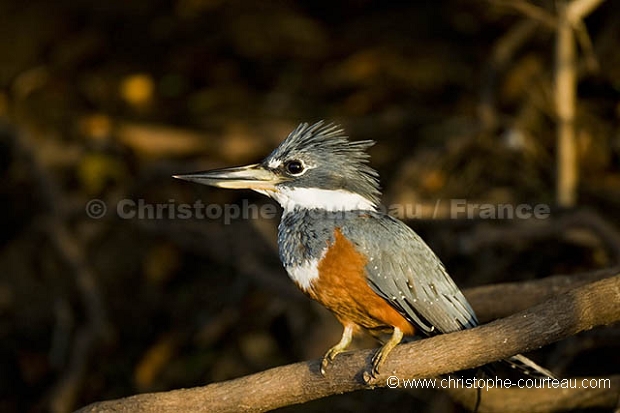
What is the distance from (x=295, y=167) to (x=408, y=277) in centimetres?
53

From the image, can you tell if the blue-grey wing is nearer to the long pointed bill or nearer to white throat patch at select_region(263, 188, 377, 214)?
white throat patch at select_region(263, 188, 377, 214)

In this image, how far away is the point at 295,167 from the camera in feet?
9.00

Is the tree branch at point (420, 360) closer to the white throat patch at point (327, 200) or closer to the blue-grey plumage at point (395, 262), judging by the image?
the blue-grey plumage at point (395, 262)


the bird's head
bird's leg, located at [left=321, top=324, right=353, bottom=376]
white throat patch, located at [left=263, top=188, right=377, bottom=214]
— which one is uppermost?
the bird's head

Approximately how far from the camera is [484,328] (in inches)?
84.2

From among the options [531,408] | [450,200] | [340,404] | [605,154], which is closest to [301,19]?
[450,200]

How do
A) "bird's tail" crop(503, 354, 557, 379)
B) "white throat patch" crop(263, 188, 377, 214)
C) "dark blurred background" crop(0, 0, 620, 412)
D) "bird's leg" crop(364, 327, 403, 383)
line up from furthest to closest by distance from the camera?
"dark blurred background" crop(0, 0, 620, 412)
"white throat patch" crop(263, 188, 377, 214)
"bird's tail" crop(503, 354, 557, 379)
"bird's leg" crop(364, 327, 403, 383)

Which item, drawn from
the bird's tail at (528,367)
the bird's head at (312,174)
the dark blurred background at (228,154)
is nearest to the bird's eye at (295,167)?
the bird's head at (312,174)

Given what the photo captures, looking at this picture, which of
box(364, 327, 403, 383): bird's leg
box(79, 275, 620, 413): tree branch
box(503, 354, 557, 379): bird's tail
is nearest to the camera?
box(79, 275, 620, 413): tree branch

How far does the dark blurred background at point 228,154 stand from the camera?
15.0 feet

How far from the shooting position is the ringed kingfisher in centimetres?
250

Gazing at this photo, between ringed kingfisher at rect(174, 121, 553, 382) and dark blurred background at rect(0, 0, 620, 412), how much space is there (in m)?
1.22

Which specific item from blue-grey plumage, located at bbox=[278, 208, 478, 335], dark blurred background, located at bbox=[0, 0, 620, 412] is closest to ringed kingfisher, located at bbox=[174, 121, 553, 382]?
blue-grey plumage, located at bbox=[278, 208, 478, 335]

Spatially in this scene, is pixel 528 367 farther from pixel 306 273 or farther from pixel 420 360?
pixel 306 273
